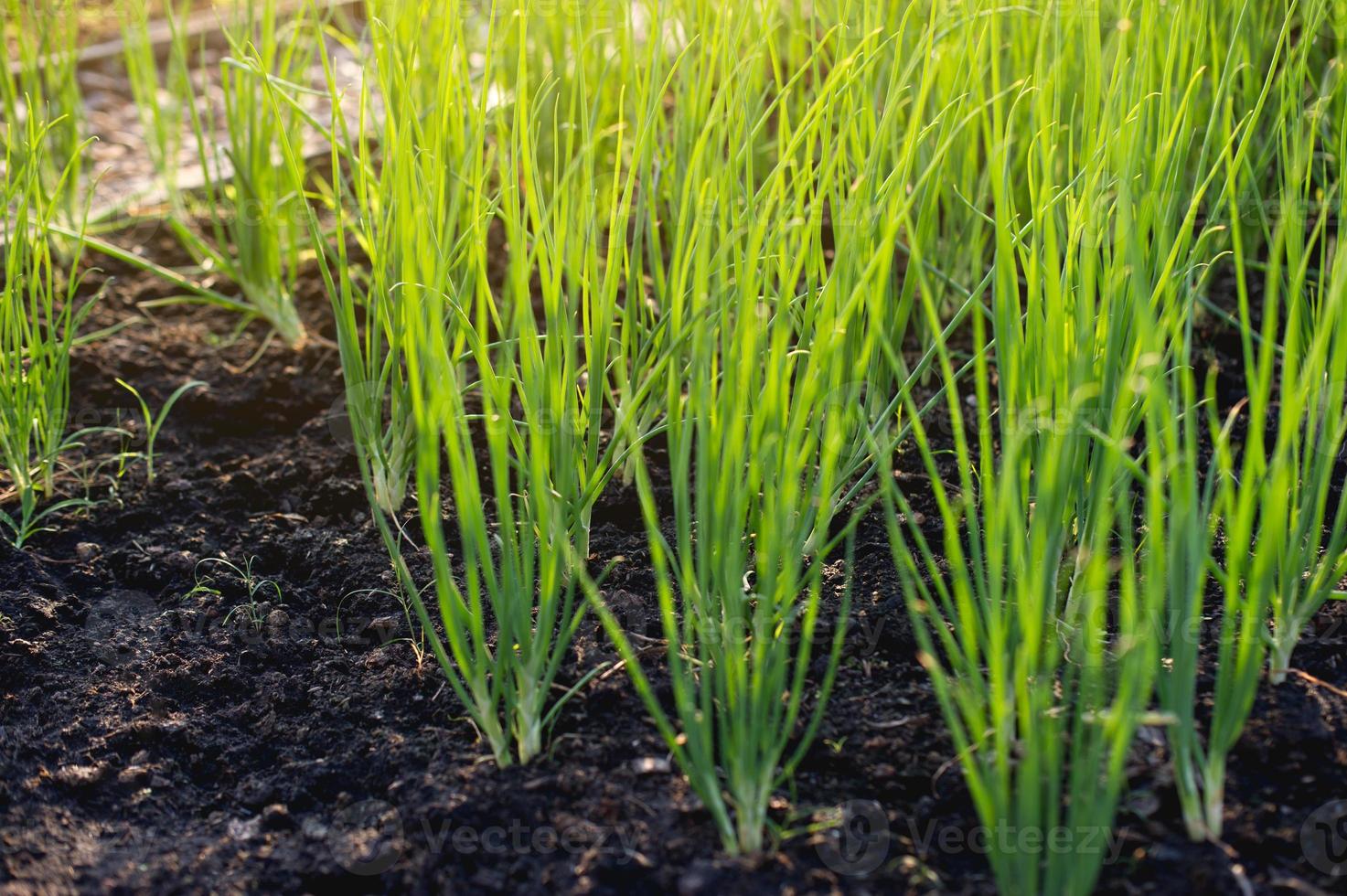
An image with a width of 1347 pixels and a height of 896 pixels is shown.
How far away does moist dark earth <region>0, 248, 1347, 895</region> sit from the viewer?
1.23 meters

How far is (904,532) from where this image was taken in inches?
68.7

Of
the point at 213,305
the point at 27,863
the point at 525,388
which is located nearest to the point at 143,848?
the point at 27,863

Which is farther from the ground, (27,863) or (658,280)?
(658,280)

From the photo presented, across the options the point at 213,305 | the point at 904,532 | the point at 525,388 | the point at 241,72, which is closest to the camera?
the point at 525,388

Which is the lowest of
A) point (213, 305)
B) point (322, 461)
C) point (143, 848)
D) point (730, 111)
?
point (143, 848)

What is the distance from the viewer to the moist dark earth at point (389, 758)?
1229 millimetres

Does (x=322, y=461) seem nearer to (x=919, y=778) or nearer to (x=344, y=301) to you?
(x=344, y=301)

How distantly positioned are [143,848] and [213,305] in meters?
1.51

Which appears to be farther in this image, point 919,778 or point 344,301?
point 344,301

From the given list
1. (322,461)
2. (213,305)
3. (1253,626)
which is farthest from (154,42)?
(1253,626)

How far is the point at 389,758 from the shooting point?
1.41m

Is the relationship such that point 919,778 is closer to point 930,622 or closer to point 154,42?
point 930,622

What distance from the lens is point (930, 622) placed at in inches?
58.8

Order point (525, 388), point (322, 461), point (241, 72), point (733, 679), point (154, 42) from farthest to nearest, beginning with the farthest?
point (154, 42) < point (241, 72) < point (322, 461) < point (525, 388) < point (733, 679)
